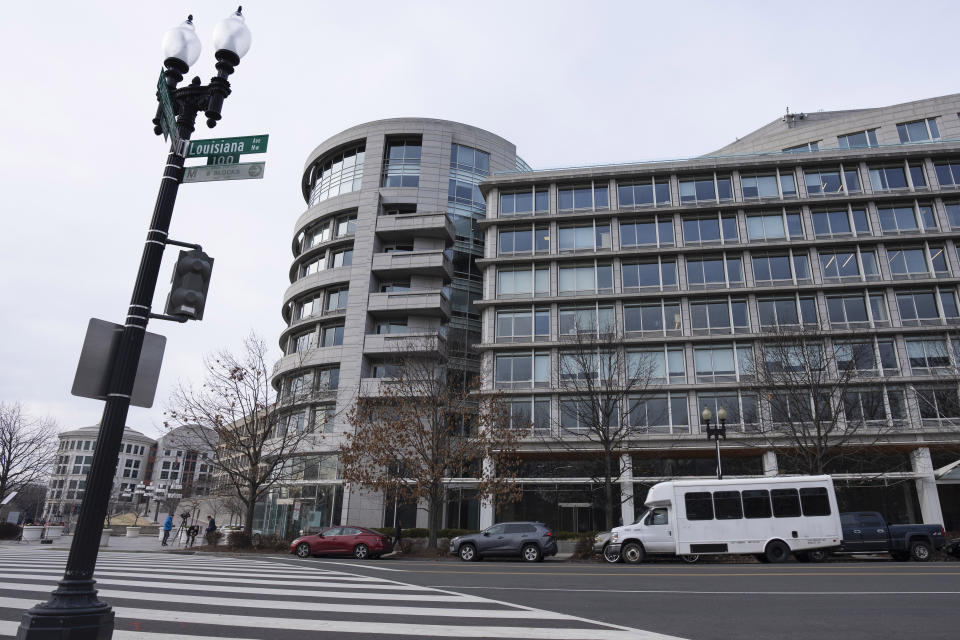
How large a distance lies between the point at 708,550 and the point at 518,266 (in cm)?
2365

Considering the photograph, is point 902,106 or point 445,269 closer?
point 445,269

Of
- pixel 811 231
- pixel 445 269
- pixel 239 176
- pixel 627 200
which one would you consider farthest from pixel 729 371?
pixel 239 176

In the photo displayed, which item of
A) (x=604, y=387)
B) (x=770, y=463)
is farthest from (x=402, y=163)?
(x=770, y=463)

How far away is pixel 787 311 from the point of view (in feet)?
117

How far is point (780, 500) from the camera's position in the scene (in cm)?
1952

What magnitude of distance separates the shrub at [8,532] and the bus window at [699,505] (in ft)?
120

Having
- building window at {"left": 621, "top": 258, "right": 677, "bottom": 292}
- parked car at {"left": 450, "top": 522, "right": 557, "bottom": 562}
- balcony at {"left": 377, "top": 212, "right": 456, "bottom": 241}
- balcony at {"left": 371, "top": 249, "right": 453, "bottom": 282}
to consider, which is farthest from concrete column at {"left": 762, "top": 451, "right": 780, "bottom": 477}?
balcony at {"left": 377, "top": 212, "right": 456, "bottom": 241}

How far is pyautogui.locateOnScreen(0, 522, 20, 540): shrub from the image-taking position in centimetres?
3291

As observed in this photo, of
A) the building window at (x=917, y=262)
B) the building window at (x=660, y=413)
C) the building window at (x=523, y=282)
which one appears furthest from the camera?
the building window at (x=523, y=282)

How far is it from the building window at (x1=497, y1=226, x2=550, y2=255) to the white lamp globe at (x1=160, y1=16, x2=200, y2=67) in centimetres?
3370

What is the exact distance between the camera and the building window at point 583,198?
40.2 meters

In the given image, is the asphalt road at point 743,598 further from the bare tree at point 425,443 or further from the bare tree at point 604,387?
the bare tree at point 604,387

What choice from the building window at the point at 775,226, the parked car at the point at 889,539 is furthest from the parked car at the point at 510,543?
the building window at the point at 775,226

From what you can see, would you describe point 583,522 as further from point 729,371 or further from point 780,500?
point 780,500
